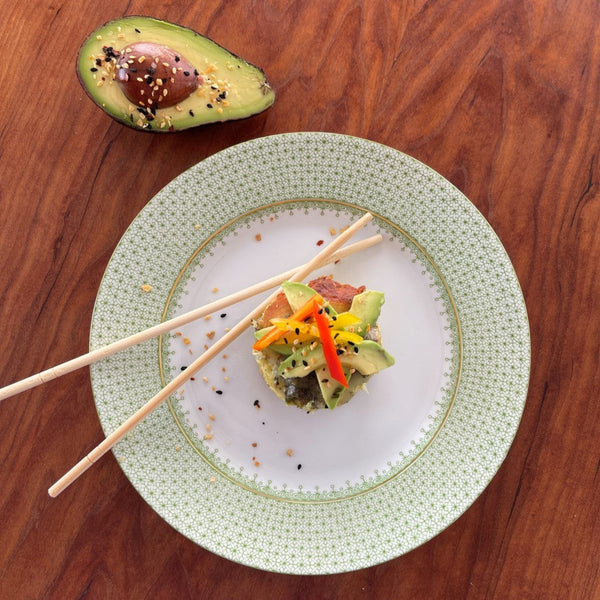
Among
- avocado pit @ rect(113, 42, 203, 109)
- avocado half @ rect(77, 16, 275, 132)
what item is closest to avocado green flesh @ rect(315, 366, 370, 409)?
avocado half @ rect(77, 16, 275, 132)

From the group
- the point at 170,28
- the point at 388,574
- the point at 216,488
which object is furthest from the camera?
the point at 388,574

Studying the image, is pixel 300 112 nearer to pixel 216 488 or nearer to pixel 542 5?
pixel 542 5

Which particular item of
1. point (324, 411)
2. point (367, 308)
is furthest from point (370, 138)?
point (324, 411)

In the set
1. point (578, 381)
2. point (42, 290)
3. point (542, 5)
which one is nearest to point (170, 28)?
point (42, 290)

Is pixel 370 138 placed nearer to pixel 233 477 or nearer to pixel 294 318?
pixel 294 318

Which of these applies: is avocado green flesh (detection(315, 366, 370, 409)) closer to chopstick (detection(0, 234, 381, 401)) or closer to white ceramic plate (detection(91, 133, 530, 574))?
white ceramic plate (detection(91, 133, 530, 574))

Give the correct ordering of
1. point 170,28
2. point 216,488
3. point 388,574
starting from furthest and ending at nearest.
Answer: point 388,574 < point 216,488 < point 170,28
